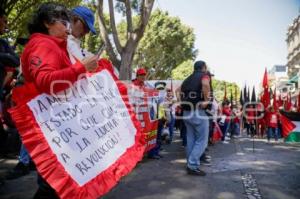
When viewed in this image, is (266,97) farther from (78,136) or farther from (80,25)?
(78,136)

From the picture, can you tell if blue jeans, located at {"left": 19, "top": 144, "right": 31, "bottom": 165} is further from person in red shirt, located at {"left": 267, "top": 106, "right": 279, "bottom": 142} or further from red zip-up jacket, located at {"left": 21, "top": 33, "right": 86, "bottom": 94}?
person in red shirt, located at {"left": 267, "top": 106, "right": 279, "bottom": 142}

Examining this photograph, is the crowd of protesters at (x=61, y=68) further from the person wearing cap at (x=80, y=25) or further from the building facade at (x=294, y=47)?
the building facade at (x=294, y=47)

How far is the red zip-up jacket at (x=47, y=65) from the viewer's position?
7.13ft

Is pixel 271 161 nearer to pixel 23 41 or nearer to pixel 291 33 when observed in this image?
pixel 23 41

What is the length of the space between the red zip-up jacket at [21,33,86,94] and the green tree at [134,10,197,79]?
35910mm

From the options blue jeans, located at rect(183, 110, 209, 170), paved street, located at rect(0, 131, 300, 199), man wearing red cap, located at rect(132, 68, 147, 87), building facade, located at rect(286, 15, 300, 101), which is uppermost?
building facade, located at rect(286, 15, 300, 101)

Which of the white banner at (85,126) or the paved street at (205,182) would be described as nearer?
the white banner at (85,126)

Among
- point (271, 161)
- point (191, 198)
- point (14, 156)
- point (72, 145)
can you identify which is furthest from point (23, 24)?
point (72, 145)

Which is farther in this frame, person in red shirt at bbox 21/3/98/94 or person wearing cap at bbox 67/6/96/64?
person wearing cap at bbox 67/6/96/64

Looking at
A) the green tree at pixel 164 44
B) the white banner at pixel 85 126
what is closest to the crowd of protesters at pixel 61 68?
the white banner at pixel 85 126

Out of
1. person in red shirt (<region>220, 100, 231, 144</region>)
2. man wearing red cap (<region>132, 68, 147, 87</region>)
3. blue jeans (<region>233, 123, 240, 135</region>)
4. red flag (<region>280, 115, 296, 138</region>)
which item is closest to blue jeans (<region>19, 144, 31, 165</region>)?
man wearing red cap (<region>132, 68, 147, 87</region>)

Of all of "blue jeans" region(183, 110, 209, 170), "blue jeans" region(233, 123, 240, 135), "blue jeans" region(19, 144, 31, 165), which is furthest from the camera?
"blue jeans" region(233, 123, 240, 135)

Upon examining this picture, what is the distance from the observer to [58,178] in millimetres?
2227

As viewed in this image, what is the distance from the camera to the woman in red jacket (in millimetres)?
2191
